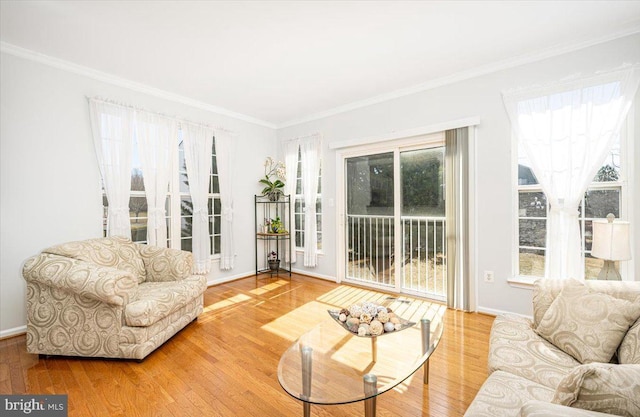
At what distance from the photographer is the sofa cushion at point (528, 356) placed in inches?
54.0

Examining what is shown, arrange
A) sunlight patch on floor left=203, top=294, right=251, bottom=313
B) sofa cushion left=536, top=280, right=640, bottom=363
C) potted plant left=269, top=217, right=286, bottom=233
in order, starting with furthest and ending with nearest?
1. potted plant left=269, top=217, right=286, bottom=233
2. sunlight patch on floor left=203, top=294, right=251, bottom=313
3. sofa cushion left=536, top=280, right=640, bottom=363

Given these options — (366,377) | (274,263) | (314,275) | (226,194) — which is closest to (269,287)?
(274,263)

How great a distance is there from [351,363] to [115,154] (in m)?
3.36

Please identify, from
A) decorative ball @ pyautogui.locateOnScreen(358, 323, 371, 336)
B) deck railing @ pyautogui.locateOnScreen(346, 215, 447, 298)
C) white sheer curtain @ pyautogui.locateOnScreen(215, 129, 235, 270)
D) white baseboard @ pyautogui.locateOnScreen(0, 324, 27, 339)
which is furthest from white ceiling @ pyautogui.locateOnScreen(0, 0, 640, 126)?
white baseboard @ pyautogui.locateOnScreen(0, 324, 27, 339)

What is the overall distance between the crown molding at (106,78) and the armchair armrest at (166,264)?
79.2 inches

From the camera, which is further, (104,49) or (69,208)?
(69,208)

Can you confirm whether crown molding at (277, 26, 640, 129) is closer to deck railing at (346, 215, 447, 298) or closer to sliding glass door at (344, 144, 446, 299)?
sliding glass door at (344, 144, 446, 299)

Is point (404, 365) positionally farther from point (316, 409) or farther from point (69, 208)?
point (69, 208)

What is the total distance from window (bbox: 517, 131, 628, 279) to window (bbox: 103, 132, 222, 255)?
3.99m

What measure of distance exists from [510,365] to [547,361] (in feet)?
0.65

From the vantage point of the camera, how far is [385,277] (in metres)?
4.14

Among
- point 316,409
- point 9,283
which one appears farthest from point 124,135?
point 316,409

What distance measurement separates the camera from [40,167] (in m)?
2.84

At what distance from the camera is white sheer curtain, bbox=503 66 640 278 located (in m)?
2.53
